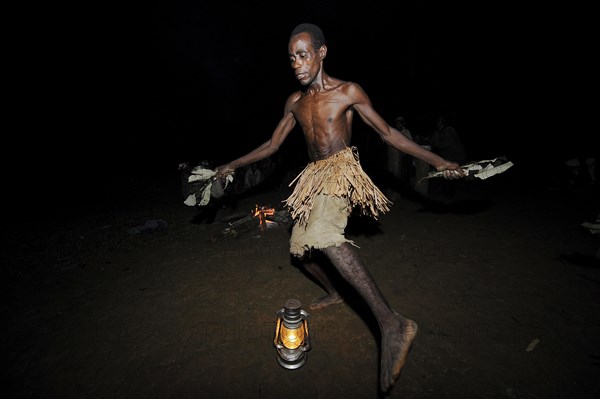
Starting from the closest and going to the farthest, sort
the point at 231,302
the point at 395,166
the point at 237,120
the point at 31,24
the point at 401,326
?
the point at 401,326
the point at 231,302
the point at 395,166
the point at 31,24
the point at 237,120

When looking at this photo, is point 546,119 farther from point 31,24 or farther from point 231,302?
point 31,24

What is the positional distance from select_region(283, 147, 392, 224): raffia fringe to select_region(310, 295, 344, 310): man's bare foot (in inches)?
36.7

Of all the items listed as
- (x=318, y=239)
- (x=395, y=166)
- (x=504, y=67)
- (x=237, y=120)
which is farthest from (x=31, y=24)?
(x=504, y=67)

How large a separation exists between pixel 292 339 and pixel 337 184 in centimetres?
118

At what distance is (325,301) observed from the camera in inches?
120

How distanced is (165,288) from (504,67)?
66.2ft

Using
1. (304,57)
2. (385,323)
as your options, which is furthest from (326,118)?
(385,323)

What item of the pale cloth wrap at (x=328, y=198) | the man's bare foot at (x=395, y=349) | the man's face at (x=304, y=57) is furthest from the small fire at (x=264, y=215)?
the man's bare foot at (x=395, y=349)

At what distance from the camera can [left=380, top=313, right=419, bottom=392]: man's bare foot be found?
1.90 metres

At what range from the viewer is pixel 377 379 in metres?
2.19

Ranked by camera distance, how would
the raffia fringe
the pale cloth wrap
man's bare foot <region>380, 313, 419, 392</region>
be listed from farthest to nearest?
the raffia fringe, the pale cloth wrap, man's bare foot <region>380, 313, 419, 392</region>

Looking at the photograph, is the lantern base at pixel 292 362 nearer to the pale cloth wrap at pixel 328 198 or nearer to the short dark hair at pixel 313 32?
the pale cloth wrap at pixel 328 198

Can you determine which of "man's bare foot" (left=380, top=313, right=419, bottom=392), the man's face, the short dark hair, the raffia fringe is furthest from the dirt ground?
the short dark hair

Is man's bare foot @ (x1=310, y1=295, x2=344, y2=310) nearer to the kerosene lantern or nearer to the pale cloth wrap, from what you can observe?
the kerosene lantern
